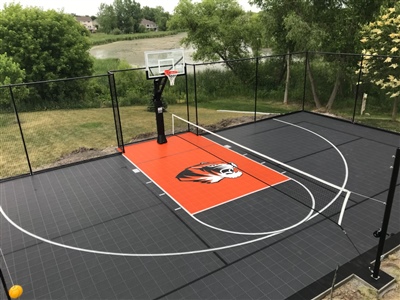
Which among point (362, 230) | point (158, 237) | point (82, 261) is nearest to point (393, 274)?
point (362, 230)

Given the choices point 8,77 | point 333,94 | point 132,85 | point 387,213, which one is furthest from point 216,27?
point 387,213

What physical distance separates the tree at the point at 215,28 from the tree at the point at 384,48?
1139 cm

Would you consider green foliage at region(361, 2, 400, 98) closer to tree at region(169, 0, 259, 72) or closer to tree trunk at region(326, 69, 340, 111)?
tree trunk at region(326, 69, 340, 111)

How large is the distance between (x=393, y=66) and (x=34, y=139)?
48.0 ft

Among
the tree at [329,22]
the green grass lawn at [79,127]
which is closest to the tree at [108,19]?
the green grass lawn at [79,127]

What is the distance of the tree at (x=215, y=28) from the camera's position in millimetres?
24719

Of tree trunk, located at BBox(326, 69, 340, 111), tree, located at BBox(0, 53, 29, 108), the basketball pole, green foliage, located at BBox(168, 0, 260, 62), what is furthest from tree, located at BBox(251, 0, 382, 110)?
tree, located at BBox(0, 53, 29, 108)

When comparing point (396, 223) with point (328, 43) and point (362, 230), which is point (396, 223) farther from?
point (328, 43)

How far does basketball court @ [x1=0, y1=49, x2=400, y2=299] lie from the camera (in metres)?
5.44

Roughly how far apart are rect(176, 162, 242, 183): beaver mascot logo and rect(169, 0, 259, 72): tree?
674 inches

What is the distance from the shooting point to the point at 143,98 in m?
23.3

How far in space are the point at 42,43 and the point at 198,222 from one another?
2160cm

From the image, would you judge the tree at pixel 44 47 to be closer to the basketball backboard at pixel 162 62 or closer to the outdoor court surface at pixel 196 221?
the basketball backboard at pixel 162 62

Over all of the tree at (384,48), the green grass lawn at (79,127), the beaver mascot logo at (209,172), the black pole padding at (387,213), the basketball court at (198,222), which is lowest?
the green grass lawn at (79,127)
